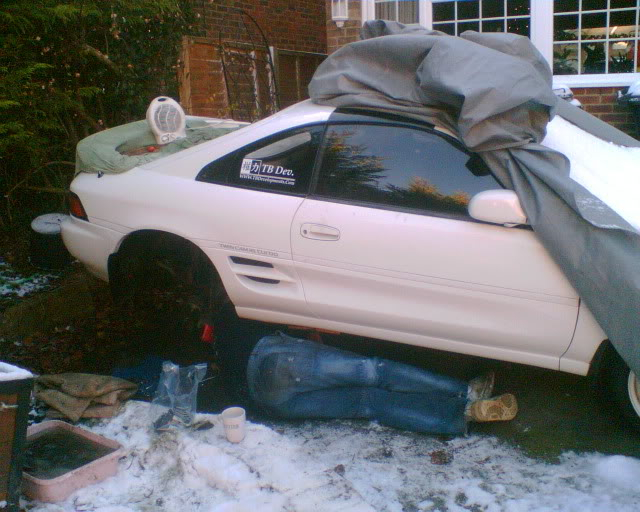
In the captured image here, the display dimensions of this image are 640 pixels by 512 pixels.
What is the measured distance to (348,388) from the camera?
12.7 ft

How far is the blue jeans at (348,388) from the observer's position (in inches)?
149

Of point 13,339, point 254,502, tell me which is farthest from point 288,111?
point 13,339

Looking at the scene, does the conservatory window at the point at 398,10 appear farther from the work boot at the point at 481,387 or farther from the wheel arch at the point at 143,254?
the work boot at the point at 481,387

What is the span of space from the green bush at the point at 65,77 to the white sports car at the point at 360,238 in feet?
7.22

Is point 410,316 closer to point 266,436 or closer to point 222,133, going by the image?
point 266,436

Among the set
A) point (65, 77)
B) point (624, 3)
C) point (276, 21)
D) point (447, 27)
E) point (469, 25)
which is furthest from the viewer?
point (276, 21)

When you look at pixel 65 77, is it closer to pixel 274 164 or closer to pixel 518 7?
pixel 274 164

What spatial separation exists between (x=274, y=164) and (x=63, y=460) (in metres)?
1.85

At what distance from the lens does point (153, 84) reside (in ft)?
25.6

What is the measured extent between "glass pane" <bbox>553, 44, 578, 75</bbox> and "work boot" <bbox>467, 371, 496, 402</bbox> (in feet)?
18.3

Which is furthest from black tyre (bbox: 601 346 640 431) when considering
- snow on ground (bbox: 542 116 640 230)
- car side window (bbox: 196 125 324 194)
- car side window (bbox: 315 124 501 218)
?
car side window (bbox: 196 125 324 194)

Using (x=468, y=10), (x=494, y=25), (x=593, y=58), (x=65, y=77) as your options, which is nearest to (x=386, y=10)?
(x=468, y=10)

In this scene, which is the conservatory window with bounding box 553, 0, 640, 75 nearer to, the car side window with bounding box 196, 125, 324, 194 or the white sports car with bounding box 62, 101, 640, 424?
the white sports car with bounding box 62, 101, 640, 424

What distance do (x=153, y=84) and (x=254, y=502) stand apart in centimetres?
579
